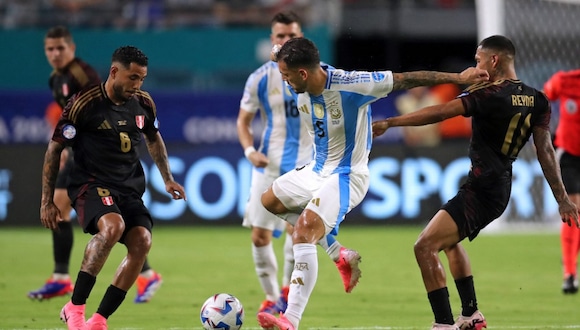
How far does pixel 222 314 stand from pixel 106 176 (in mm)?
1270

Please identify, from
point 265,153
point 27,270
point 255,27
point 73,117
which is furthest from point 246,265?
point 255,27

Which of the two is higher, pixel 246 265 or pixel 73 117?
pixel 73 117

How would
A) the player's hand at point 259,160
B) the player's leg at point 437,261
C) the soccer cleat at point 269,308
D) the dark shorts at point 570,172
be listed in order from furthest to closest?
the dark shorts at point 570,172
the soccer cleat at point 269,308
the player's hand at point 259,160
the player's leg at point 437,261

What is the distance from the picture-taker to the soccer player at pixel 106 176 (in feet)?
23.5

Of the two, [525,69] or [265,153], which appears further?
[525,69]

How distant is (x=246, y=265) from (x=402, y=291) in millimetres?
2774

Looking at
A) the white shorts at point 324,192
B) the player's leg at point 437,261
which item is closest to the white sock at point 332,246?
the white shorts at point 324,192

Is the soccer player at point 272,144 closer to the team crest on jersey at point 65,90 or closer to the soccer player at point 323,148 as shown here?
the soccer player at point 323,148

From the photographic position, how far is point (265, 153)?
9.34m

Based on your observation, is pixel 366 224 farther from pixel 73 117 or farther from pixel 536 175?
pixel 73 117

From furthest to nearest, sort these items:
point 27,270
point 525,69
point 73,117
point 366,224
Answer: point 366,224, point 525,69, point 27,270, point 73,117

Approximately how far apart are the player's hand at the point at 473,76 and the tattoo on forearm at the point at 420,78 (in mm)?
73

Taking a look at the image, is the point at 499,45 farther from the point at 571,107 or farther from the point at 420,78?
the point at 571,107

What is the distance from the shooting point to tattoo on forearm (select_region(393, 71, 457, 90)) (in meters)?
6.98
